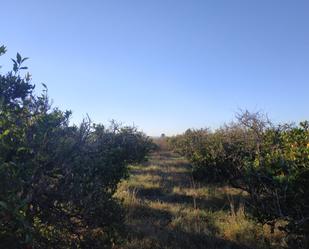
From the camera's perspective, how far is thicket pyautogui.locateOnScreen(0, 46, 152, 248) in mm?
3409

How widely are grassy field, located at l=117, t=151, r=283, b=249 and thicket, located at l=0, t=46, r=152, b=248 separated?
1.58 meters

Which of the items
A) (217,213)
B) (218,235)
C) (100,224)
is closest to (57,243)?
(100,224)

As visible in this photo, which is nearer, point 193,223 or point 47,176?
point 47,176

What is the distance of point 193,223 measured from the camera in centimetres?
739

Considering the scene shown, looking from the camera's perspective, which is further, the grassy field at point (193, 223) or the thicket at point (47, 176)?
the grassy field at point (193, 223)

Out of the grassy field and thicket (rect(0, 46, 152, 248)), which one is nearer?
thicket (rect(0, 46, 152, 248))

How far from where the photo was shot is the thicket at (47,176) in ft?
11.2

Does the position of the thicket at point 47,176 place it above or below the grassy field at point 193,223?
above

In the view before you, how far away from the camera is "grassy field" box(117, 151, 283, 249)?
20.7ft

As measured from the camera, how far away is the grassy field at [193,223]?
20.7ft

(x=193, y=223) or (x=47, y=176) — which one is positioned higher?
(x=47, y=176)

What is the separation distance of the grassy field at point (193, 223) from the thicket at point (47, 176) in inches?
62.2

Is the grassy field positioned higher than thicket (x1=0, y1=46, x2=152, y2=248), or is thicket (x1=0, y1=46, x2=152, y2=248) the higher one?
thicket (x1=0, y1=46, x2=152, y2=248)

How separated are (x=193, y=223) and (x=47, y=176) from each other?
4291 millimetres
